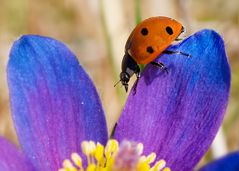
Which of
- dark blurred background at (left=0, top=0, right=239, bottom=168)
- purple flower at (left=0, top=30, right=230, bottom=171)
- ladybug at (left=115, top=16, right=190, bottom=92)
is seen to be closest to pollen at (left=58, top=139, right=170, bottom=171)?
purple flower at (left=0, top=30, right=230, bottom=171)

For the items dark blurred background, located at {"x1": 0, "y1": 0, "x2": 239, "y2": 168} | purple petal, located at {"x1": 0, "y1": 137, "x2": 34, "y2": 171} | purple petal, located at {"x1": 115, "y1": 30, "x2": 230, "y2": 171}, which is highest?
dark blurred background, located at {"x1": 0, "y1": 0, "x2": 239, "y2": 168}

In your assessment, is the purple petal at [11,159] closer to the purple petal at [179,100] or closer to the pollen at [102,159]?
the pollen at [102,159]

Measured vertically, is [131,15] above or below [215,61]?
above

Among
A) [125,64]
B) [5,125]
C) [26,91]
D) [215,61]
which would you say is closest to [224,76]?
[215,61]

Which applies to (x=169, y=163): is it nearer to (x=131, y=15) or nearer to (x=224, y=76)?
(x=224, y=76)

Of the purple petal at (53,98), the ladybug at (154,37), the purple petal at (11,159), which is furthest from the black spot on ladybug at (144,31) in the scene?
the purple petal at (11,159)

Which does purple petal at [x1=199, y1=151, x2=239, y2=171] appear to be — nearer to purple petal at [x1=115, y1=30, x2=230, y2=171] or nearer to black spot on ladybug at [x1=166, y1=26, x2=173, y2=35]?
purple petal at [x1=115, y1=30, x2=230, y2=171]
